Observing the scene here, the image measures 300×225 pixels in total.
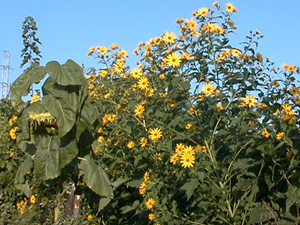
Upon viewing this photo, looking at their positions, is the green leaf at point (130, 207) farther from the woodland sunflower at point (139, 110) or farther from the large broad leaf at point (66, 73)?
the large broad leaf at point (66, 73)

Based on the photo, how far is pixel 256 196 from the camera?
173 inches

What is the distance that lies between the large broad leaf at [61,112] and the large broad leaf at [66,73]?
0.23 metres

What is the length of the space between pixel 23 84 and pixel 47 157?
0.76m

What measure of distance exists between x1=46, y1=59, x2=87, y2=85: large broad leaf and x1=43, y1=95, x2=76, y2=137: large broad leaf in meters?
0.23

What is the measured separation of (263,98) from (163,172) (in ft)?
3.79

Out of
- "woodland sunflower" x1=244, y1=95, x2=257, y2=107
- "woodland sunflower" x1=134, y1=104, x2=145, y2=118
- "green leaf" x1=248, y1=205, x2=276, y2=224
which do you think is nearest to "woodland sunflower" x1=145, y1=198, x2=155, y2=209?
"woodland sunflower" x1=134, y1=104, x2=145, y2=118

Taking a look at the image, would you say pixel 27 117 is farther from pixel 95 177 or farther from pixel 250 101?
pixel 250 101

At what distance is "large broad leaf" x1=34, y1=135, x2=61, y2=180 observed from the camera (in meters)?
4.75

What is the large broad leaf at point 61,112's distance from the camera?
14.6ft

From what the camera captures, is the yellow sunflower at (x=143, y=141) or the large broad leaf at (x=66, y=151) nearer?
the yellow sunflower at (x=143, y=141)

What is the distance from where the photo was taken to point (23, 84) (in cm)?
484

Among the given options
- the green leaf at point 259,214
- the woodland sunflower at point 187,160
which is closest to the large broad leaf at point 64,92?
the woodland sunflower at point 187,160

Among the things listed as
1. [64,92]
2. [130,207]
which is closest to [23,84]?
[64,92]

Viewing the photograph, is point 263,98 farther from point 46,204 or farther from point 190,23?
point 46,204
